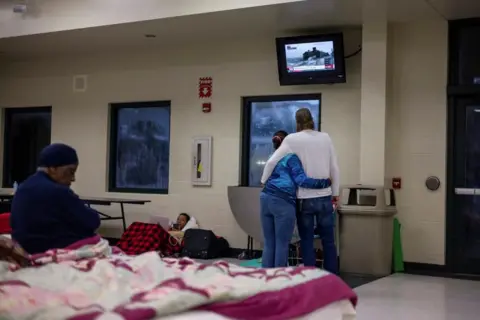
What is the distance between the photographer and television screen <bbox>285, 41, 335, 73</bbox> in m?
6.50

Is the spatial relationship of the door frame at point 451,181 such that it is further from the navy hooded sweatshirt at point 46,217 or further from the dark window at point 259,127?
the navy hooded sweatshirt at point 46,217

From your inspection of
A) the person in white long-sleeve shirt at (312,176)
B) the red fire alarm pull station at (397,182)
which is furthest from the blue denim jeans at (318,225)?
the red fire alarm pull station at (397,182)

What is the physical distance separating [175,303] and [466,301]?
3.53 metres

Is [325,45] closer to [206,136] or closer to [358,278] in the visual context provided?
[206,136]

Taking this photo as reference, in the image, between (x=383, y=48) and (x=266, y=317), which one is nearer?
(x=266, y=317)

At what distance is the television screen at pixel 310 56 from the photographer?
6.50 m

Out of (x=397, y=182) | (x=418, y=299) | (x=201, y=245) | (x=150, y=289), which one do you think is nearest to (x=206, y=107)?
(x=201, y=245)

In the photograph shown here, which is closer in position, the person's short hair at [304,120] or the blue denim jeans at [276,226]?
the blue denim jeans at [276,226]

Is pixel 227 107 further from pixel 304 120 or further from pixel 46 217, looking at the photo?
pixel 46 217

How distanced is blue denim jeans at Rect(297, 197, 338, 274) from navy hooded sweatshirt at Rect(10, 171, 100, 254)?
7.65ft

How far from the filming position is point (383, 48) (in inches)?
242

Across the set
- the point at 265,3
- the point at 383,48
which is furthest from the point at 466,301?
the point at 265,3

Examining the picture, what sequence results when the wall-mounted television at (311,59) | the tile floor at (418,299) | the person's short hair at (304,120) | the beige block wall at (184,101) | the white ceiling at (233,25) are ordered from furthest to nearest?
the beige block wall at (184,101) < the wall-mounted television at (311,59) < the white ceiling at (233,25) < the person's short hair at (304,120) < the tile floor at (418,299)

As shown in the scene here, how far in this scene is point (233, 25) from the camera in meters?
6.61
